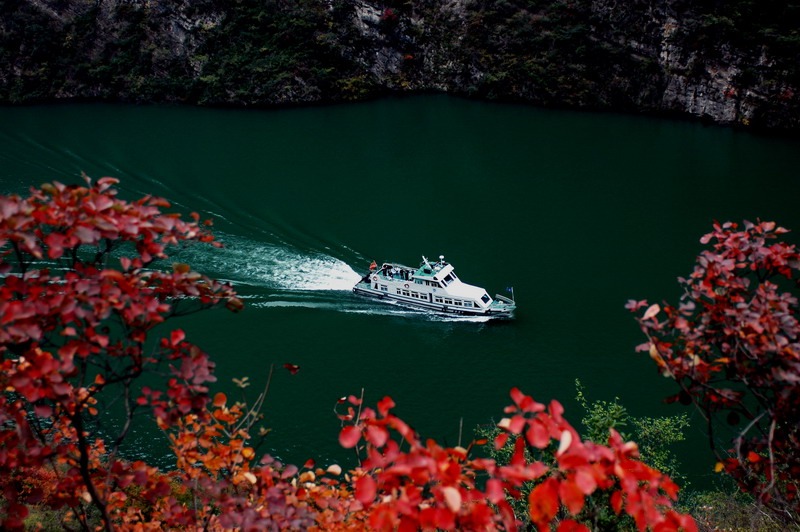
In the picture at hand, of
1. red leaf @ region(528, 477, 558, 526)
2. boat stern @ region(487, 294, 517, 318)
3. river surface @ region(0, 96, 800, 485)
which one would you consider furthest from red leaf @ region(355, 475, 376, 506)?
boat stern @ region(487, 294, 517, 318)

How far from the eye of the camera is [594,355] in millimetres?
19453

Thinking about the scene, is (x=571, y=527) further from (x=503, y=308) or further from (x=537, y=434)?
(x=503, y=308)

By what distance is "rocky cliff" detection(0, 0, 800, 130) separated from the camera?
117ft

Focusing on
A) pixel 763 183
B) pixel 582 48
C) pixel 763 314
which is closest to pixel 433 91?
pixel 582 48

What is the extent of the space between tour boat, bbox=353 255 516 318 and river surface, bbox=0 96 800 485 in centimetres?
47

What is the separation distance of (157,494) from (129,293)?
73.3 inches

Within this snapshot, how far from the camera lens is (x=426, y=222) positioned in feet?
90.2

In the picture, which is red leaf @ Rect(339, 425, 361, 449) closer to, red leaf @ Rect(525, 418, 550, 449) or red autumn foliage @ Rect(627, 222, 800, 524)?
red leaf @ Rect(525, 418, 550, 449)

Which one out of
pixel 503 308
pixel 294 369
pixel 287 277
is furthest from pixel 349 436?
pixel 287 277

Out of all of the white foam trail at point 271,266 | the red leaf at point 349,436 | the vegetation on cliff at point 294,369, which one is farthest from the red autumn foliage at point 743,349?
the white foam trail at point 271,266

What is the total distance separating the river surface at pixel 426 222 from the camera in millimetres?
18672

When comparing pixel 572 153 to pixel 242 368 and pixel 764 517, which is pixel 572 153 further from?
pixel 764 517

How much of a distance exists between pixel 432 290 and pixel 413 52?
2817 centimetres

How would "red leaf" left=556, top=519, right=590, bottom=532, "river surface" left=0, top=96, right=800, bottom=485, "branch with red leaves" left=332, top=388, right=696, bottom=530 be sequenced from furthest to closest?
"river surface" left=0, top=96, right=800, bottom=485 < "red leaf" left=556, top=519, right=590, bottom=532 < "branch with red leaves" left=332, top=388, right=696, bottom=530
